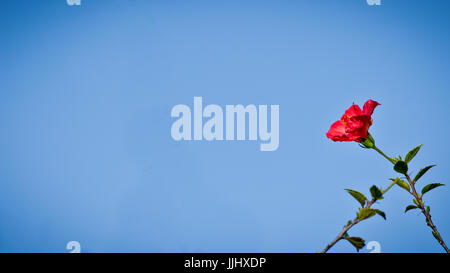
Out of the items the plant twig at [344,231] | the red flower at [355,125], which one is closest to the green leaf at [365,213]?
the plant twig at [344,231]

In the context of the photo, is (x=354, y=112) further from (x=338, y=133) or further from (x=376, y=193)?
(x=376, y=193)

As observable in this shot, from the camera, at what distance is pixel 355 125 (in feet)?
1.30

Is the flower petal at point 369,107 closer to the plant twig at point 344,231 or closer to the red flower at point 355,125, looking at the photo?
the red flower at point 355,125

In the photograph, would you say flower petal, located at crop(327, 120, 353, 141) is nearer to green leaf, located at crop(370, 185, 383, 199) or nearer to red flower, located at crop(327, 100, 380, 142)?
red flower, located at crop(327, 100, 380, 142)

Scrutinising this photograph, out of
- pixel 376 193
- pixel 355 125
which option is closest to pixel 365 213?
pixel 376 193

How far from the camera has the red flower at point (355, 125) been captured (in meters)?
0.39

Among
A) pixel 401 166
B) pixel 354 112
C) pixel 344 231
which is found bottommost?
pixel 344 231

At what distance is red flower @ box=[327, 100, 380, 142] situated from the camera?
39 centimetres

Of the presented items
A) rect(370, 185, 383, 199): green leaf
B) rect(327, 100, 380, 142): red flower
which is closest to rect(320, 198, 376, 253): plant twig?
rect(370, 185, 383, 199): green leaf
